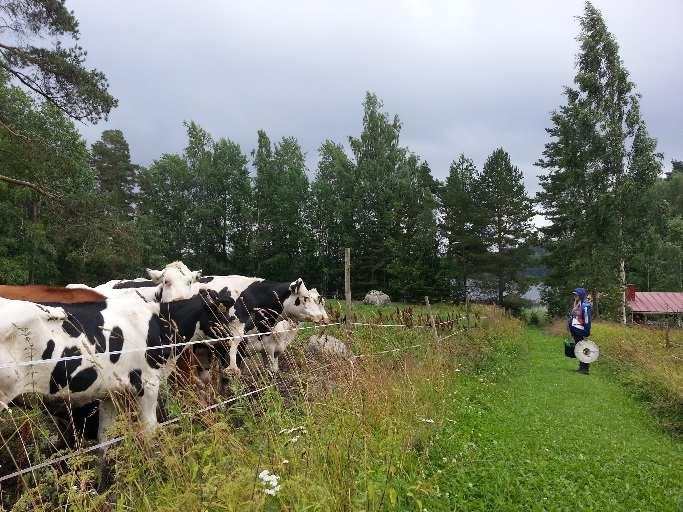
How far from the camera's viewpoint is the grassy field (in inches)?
128

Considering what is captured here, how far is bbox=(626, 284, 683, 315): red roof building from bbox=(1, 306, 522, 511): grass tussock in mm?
36997

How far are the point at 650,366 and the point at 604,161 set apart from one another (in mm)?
20270

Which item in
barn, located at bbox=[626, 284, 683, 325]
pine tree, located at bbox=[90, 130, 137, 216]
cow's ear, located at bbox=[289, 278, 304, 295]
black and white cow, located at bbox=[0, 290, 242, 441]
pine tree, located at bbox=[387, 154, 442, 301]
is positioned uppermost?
pine tree, located at bbox=[90, 130, 137, 216]

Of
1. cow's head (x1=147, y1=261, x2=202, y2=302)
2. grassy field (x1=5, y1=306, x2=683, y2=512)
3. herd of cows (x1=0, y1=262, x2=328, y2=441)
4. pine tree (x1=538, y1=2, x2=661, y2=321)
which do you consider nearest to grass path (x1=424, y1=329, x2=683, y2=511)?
grassy field (x1=5, y1=306, x2=683, y2=512)

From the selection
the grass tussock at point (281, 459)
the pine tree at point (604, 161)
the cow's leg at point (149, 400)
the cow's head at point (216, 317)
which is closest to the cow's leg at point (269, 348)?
the cow's head at point (216, 317)

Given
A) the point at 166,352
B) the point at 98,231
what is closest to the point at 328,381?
the point at 166,352

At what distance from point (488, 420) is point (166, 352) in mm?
4360

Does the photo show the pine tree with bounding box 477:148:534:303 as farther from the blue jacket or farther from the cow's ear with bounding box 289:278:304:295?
the cow's ear with bounding box 289:278:304:295

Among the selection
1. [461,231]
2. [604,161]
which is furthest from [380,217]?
[604,161]

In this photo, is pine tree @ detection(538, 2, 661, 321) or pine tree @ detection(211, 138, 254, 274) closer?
pine tree @ detection(538, 2, 661, 321)

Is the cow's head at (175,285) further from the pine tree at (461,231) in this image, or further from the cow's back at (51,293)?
the pine tree at (461,231)

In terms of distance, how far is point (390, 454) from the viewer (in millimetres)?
4270

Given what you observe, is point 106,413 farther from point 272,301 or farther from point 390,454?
point 272,301

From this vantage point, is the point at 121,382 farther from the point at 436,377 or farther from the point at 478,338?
the point at 478,338
